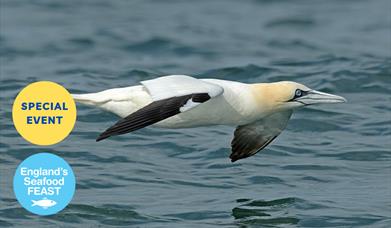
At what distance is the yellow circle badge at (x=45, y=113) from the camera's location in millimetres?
14531

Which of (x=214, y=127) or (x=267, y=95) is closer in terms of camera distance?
(x=267, y=95)

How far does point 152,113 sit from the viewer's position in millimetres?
14484

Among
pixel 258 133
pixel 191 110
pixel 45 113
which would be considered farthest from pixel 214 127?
pixel 45 113

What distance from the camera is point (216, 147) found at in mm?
19922

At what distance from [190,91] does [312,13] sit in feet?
60.4

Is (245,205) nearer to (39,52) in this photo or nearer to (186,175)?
(186,175)

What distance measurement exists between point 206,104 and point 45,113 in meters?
2.09

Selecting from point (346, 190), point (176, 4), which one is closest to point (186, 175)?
point (346, 190)

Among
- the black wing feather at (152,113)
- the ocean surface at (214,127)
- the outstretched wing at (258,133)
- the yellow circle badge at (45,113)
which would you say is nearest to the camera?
the black wing feather at (152,113)

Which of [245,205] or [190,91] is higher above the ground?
[190,91]

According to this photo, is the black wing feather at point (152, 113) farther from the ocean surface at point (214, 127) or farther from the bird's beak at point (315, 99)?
the ocean surface at point (214, 127)

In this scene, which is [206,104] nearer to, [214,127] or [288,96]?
[288,96]

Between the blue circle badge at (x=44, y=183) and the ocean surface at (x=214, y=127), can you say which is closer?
the blue circle badge at (x=44, y=183)

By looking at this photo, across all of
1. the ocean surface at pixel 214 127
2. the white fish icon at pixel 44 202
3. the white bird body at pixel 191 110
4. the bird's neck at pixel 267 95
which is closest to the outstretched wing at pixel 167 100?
the white bird body at pixel 191 110
